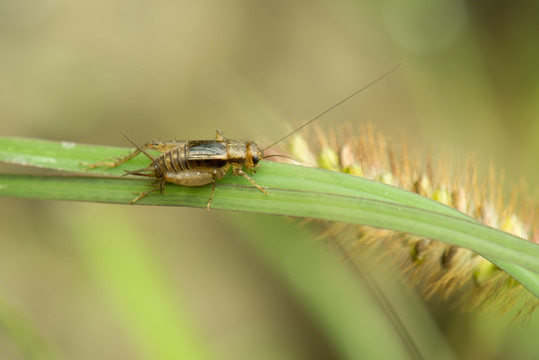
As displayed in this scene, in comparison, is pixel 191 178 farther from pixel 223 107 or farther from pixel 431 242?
pixel 223 107

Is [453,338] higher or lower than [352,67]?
lower

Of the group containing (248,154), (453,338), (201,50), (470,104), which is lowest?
(453,338)

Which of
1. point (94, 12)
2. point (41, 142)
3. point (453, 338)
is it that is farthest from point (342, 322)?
point (94, 12)

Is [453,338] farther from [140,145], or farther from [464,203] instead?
[140,145]

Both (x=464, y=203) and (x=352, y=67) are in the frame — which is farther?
(x=352, y=67)

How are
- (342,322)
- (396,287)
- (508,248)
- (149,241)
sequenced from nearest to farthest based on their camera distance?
(508,248) → (342,322) → (396,287) → (149,241)

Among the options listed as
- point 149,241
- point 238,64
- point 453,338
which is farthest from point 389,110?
point 149,241

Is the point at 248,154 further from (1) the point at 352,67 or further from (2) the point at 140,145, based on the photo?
(1) the point at 352,67

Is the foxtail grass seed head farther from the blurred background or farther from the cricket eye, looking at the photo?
the blurred background

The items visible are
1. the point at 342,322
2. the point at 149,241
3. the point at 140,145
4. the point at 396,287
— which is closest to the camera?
the point at 140,145
